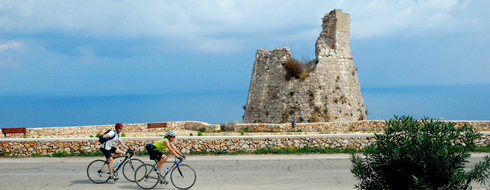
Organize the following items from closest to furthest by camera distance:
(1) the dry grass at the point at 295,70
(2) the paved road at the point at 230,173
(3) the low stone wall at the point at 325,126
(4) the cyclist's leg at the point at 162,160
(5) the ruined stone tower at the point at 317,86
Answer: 1. (4) the cyclist's leg at the point at 162,160
2. (2) the paved road at the point at 230,173
3. (3) the low stone wall at the point at 325,126
4. (5) the ruined stone tower at the point at 317,86
5. (1) the dry grass at the point at 295,70

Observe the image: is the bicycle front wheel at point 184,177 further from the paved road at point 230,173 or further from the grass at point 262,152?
the grass at point 262,152

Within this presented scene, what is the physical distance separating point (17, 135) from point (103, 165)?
1587cm

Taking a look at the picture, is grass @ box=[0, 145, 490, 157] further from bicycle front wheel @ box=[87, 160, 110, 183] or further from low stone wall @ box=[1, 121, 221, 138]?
low stone wall @ box=[1, 121, 221, 138]

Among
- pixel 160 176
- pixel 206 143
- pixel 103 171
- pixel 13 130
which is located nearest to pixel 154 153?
pixel 160 176

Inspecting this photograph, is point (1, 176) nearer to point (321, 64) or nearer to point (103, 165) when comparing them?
point (103, 165)

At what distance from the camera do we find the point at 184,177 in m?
9.20

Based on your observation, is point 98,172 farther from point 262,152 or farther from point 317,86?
point 317,86

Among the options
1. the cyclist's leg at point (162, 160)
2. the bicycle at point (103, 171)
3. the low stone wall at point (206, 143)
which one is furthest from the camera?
the low stone wall at point (206, 143)

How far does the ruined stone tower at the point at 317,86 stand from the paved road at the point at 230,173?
11.3 metres

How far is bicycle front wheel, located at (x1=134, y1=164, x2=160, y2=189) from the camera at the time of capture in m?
8.94

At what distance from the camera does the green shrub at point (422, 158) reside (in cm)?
534

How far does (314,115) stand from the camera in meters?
24.6

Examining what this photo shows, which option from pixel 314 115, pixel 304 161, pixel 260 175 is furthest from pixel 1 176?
pixel 314 115

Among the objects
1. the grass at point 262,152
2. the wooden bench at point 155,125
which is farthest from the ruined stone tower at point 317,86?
the grass at point 262,152
